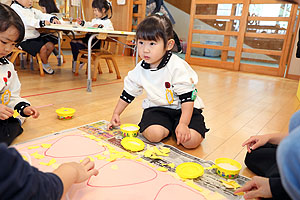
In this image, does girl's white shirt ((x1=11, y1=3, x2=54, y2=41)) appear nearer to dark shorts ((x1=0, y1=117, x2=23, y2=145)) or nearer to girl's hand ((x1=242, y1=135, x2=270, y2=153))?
dark shorts ((x1=0, y1=117, x2=23, y2=145))

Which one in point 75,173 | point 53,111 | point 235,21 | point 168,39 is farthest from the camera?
point 235,21

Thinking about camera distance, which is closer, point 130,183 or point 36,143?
point 130,183

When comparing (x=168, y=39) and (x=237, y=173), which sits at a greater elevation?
(x=168, y=39)

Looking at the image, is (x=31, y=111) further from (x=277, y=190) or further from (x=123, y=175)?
(x=277, y=190)

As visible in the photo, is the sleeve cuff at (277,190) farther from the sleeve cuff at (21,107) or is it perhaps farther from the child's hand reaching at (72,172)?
the sleeve cuff at (21,107)

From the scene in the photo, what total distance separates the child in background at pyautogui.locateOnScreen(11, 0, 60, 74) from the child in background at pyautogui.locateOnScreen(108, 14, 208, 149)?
60.8 inches

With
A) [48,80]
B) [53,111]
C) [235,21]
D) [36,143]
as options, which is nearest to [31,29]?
[48,80]

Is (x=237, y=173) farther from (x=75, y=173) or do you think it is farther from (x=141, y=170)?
(x=75, y=173)

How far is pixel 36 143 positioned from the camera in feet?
3.18

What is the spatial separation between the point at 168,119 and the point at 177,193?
465mm

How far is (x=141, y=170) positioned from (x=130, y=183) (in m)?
0.08

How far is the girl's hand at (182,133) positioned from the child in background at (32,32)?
5.98 ft

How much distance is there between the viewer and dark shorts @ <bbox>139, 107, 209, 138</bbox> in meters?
1.09

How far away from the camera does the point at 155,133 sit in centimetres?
105
